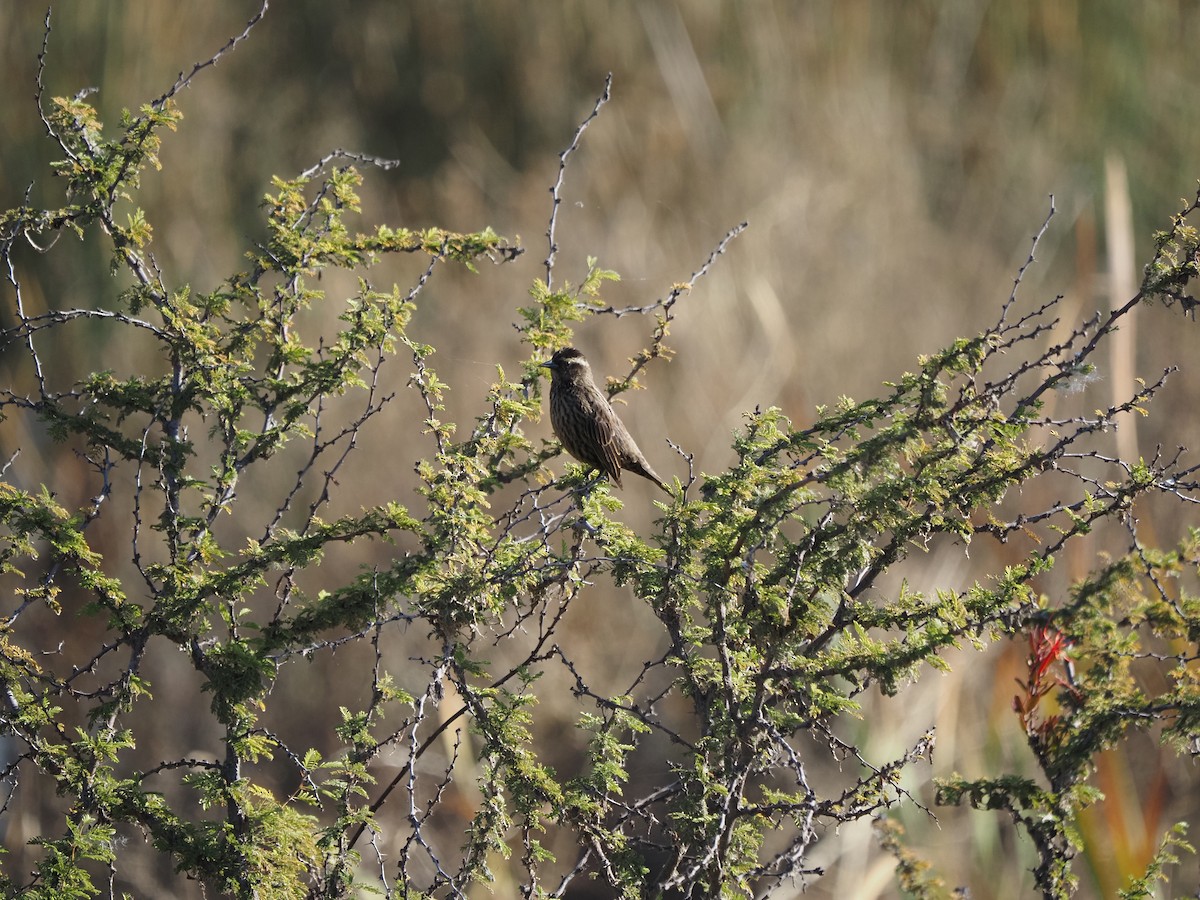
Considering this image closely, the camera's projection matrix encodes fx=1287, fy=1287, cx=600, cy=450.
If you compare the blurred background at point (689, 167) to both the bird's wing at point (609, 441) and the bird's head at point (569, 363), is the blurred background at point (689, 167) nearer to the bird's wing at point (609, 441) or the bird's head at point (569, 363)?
the bird's head at point (569, 363)

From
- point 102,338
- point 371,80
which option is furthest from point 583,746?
point 371,80

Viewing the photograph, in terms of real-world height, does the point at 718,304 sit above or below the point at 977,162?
below

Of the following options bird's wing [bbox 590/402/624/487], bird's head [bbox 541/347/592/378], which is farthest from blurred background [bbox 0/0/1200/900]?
bird's wing [bbox 590/402/624/487]

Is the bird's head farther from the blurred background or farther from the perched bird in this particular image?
the blurred background

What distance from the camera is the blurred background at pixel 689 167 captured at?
7.66 metres

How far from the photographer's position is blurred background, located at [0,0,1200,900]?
7656 mm

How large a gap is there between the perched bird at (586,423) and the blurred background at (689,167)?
2619 millimetres

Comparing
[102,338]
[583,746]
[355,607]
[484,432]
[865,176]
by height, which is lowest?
[355,607]

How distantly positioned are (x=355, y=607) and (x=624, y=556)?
64 cm

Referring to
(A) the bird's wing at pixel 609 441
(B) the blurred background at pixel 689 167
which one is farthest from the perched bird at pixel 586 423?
(B) the blurred background at pixel 689 167

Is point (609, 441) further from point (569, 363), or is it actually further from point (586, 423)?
point (569, 363)

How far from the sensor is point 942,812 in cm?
655

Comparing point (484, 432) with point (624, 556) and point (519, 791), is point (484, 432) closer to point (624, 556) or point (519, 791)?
point (624, 556)

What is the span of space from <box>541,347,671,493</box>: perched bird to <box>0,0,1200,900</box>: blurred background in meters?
2.62
